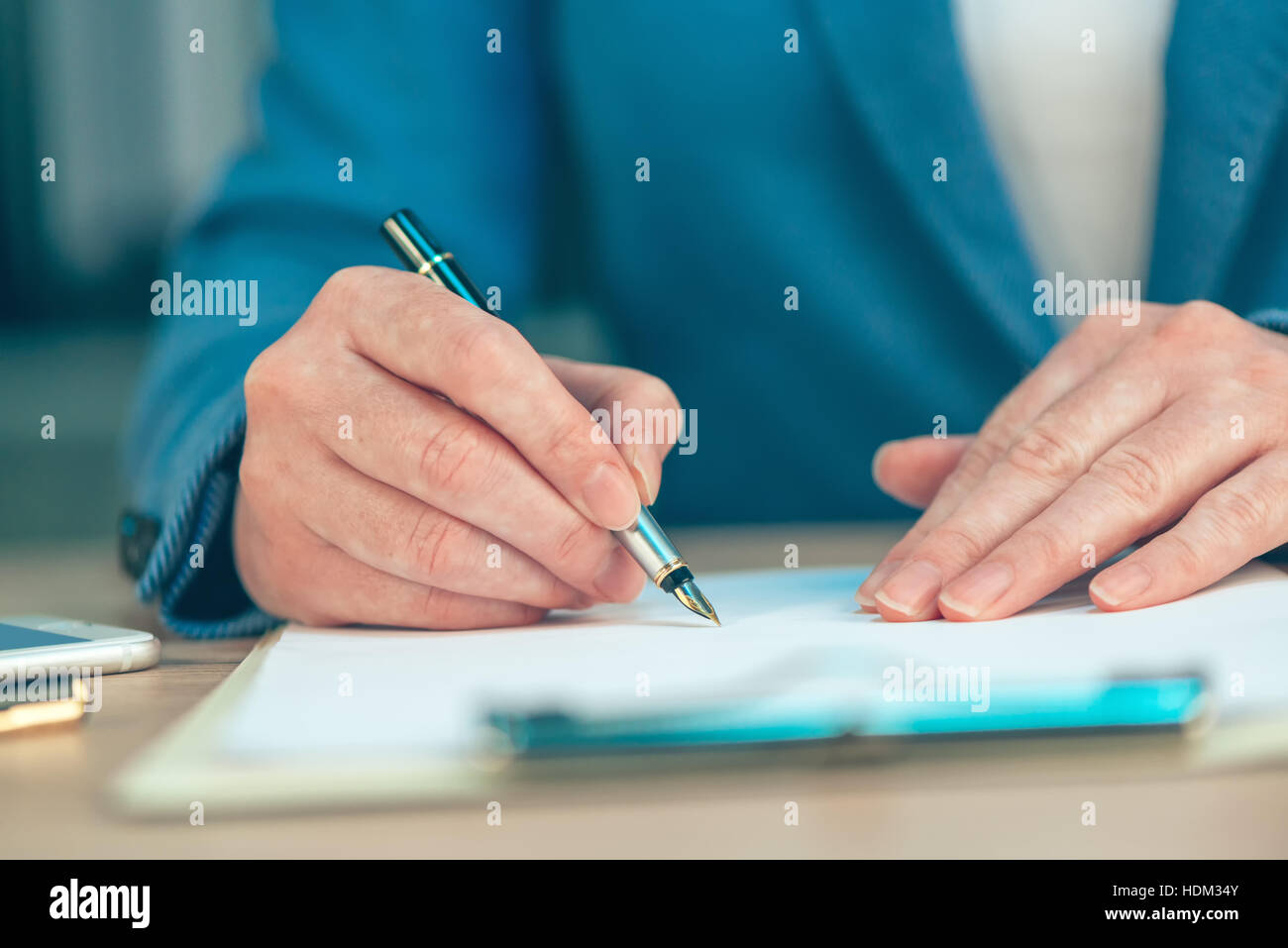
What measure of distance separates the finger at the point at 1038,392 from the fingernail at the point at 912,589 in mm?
106

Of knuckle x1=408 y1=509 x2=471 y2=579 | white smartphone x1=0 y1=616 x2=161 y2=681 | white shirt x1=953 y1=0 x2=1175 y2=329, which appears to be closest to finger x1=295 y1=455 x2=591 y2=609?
knuckle x1=408 y1=509 x2=471 y2=579

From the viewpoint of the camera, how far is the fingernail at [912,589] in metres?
0.51

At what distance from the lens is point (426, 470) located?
0.53m

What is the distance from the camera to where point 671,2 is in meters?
0.97

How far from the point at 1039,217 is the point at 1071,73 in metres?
0.12

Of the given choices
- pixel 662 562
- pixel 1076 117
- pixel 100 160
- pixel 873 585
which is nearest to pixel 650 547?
pixel 662 562

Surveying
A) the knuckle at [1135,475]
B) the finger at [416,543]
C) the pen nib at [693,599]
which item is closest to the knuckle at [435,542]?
the finger at [416,543]

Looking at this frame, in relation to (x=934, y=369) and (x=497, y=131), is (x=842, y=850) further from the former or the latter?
(x=497, y=131)

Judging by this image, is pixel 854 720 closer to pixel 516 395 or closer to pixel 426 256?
pixel 516 395

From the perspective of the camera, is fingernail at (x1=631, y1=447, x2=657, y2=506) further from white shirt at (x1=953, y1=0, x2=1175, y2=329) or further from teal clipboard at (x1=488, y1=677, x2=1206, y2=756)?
white shirt at (x1=953, y1=0, x2=1175, y2=329)

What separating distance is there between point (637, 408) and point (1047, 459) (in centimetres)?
22

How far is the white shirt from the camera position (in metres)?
0.89
